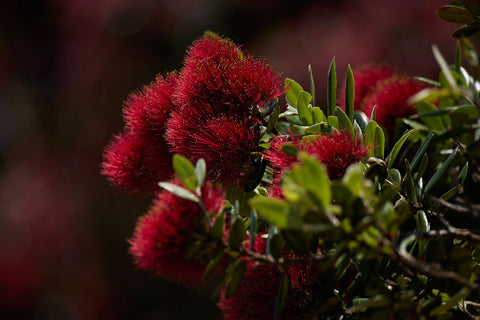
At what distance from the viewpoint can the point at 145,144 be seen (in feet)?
1.59

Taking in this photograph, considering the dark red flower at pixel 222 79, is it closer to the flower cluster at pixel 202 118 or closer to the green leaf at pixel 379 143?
the flower cluster at pixel 202 118

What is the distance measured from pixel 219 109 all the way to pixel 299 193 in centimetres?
19

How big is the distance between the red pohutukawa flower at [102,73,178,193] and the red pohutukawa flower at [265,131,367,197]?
13 centimetres

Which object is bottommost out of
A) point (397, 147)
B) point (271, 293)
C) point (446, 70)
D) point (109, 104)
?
A: point (109, 104)

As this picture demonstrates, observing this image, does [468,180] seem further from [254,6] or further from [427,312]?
[254,6]

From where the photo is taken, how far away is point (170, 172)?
479 mm

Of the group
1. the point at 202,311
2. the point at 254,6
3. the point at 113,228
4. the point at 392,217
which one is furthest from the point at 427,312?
the point at 254,6

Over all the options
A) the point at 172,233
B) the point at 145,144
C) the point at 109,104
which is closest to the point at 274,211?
the point at 172,233

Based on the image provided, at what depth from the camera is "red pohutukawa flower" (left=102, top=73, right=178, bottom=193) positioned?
460 mm

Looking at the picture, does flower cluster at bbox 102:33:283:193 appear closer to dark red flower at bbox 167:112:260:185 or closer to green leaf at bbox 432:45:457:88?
dark red flower at bbox 167:112:260:185

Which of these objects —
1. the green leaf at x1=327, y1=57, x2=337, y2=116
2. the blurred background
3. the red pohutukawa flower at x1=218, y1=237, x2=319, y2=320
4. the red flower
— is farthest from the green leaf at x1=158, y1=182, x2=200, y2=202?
the blurred background

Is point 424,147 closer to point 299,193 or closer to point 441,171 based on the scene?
point 441,171

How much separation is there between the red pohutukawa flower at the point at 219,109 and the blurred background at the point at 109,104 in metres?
1.84

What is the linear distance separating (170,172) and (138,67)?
2.26m
